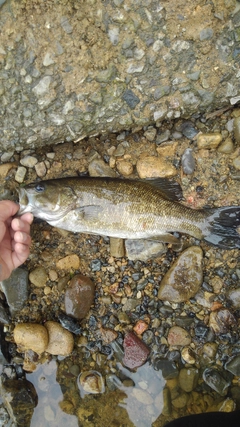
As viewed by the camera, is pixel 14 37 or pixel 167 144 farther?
pixel 167 144

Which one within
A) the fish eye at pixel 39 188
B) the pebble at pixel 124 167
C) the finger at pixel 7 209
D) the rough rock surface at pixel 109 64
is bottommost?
the pebble at pixel 124 167

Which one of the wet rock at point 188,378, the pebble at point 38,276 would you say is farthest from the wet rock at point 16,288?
the wet rock at point 188,378

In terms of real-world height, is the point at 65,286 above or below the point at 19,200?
below

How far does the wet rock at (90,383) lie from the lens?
3.93 m

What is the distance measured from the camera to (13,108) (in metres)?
3.53

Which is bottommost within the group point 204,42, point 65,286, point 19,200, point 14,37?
point 65,286

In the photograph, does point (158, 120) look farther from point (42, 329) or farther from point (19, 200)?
point (42, 329)

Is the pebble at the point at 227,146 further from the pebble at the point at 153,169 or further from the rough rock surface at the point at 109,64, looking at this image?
the pebble at the point at 153,169

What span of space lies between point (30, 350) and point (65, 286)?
868 millimetres

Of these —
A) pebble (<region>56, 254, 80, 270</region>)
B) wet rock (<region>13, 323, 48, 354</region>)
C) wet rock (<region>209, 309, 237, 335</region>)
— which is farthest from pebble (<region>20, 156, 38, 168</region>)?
wet rock (<region>209, 309, 237, 335</region>)

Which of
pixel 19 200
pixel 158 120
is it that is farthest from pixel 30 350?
pixel 158 120

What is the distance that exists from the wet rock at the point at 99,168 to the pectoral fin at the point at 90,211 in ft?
1.51

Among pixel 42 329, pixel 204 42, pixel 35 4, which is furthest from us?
pixel 42 329

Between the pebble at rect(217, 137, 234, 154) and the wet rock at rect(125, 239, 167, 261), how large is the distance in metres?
1.31
